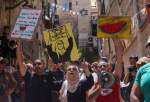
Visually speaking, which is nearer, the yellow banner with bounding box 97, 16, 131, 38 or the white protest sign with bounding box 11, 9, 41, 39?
the yellow banner with bounding box 97, 16, 131, 38

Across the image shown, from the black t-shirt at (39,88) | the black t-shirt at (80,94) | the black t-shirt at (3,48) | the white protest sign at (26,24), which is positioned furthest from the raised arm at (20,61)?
the black t-shirt at (3,48)

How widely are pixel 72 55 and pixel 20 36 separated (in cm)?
232

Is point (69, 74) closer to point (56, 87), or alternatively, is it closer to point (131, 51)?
point (56, 87)

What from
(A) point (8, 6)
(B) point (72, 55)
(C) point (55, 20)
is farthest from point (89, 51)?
(B) point (72, 55)

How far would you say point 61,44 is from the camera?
12828 millimetres

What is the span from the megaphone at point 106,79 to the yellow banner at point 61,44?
14.9ft

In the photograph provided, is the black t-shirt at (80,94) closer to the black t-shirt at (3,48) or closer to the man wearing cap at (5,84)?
the man wearing cap at (5,84)

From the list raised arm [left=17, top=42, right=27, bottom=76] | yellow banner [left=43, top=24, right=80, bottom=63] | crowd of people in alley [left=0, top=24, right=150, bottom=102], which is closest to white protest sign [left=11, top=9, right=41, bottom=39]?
crowd of people in alley [left=0, top=24, right=150, bottom=102]

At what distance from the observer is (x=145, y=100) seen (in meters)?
4.79

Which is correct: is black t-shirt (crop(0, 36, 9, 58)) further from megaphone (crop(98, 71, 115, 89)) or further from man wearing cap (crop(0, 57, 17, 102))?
megaphone (crop(98, 71, 115, 89))

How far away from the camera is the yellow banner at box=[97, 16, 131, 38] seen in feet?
30.2

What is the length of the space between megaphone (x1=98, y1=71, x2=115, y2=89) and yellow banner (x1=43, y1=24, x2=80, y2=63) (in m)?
4.54

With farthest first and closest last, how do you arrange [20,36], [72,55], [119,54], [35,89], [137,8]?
1. [137,8]
2. [72,55]
3. [20,36]
4. [35,89]
5. [119,54]

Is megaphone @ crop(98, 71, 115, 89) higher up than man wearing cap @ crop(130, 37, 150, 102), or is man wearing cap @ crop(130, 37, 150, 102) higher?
man wearing cap @ crop(130, 37, 150, 102)
